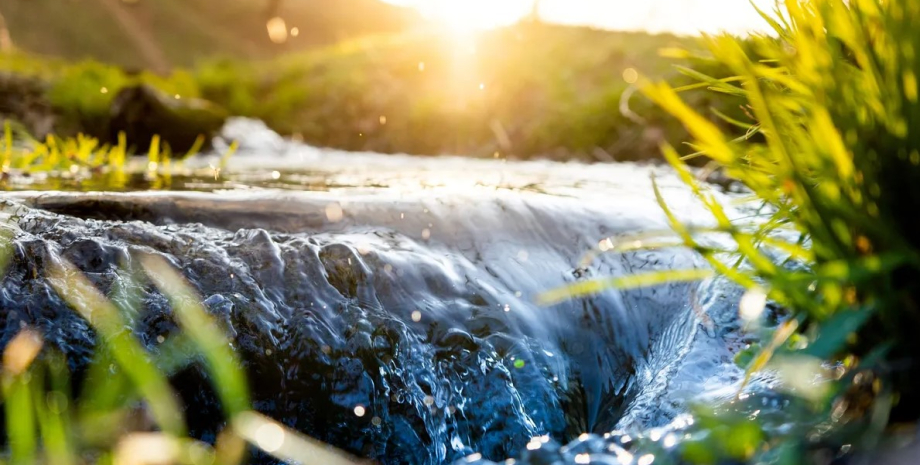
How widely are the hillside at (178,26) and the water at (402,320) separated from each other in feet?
130

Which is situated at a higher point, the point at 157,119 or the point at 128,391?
the point at 157,119

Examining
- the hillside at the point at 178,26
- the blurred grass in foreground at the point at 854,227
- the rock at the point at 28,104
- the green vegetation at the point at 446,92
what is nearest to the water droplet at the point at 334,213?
the blurred grass in foreground at the point at 854,227

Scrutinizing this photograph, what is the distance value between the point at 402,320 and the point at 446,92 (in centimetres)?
1124

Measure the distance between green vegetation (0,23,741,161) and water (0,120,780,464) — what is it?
6920 millimetres

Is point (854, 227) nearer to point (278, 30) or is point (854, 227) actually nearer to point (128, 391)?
point (128, 391)

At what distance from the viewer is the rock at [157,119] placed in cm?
770

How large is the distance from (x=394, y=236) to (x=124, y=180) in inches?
78.4

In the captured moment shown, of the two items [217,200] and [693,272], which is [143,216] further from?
[693,272]

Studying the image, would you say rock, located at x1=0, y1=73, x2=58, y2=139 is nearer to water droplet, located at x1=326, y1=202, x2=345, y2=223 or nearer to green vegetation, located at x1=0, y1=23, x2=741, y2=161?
green vegetation, located at x1=0, y1=23, x2=741, y2=161

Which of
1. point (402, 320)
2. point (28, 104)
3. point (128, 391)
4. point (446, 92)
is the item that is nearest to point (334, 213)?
point (402, 320)

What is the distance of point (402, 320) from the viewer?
1.71 metres

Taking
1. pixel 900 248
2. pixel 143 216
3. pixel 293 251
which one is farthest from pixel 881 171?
pixel 143 216

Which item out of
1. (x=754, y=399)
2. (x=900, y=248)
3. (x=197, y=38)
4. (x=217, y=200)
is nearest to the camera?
(x=900, y=248)

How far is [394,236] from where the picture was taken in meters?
2.20
